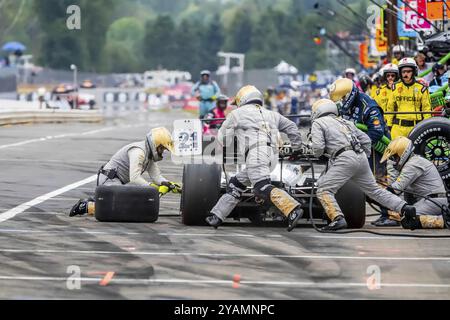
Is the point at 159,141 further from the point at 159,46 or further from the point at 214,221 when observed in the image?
the point at 159,46

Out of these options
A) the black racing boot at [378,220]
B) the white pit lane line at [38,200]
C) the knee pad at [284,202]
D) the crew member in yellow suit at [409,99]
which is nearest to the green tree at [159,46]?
the white pit lane line at [38,200]

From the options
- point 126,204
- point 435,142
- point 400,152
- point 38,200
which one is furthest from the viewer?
point 38,200

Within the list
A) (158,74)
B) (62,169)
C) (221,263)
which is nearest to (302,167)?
(221,263)

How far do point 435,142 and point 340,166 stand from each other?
2.72 metres

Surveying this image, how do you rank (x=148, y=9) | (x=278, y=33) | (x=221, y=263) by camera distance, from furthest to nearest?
(x=148, y=9), (x=278, y=33), (x=221, y=263)

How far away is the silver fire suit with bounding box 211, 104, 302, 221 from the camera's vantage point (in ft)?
47.5

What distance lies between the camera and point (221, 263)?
39.3 feet

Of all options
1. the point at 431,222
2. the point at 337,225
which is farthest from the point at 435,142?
the point at 337,225

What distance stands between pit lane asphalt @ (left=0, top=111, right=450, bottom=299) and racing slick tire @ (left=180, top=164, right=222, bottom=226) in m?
0.27

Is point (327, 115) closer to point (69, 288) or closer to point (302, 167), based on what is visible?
point (302, 167)

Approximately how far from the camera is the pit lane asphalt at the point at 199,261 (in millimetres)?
10422

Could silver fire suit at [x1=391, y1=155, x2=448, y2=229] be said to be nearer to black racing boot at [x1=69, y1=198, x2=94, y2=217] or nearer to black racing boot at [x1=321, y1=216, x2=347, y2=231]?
black racing boot at [x1=321, y1=216, x2=347, y2=231]

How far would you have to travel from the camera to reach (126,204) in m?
15.0
